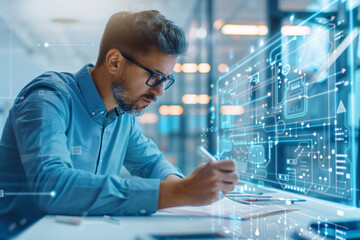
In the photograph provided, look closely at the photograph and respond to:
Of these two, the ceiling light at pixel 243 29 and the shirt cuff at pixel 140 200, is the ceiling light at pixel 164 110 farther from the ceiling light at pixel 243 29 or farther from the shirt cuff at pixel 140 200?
the shirt cuff at pixel 140 200

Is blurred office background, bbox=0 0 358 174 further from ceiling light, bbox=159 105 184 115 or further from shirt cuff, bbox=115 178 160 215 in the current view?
shirt cuff, bbox=115 178 160 215

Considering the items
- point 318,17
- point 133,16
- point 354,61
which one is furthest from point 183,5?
point 354,61

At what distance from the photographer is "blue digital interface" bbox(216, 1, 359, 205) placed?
33.9 inches

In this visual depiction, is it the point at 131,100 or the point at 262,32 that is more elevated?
the point at 262,32

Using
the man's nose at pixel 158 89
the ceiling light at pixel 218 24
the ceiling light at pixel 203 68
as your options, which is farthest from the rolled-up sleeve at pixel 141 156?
the ceiling light at pixel 218 24

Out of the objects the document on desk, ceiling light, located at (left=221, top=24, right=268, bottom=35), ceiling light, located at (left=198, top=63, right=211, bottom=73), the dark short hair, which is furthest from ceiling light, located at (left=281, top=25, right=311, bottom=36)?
ceiling light, located at (left=198, top=63, right=211, bottom=73)

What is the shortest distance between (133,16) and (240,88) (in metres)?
0.63

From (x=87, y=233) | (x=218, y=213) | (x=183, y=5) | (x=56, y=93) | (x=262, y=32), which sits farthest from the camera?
(x=183, y=5)

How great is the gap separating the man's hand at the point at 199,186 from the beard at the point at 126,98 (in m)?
0.49

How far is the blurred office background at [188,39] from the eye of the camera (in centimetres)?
128

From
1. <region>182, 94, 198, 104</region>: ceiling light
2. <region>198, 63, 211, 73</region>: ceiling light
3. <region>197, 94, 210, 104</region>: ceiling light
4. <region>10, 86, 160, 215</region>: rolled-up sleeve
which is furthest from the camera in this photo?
<region>182, 94, 198, 104</region>: ceiling light

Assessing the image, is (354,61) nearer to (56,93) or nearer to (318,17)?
(318,17)

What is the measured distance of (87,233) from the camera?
0.65 metres

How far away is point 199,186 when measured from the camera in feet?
2.56
